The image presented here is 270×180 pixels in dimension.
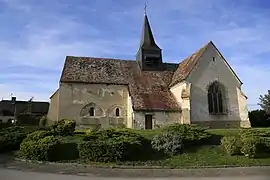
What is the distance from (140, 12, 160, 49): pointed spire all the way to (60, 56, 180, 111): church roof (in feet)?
9.87

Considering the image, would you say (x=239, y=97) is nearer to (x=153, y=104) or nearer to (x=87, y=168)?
(x=153, y=104)

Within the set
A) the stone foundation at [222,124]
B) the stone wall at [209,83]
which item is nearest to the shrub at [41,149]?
the stone wall at [209,83]

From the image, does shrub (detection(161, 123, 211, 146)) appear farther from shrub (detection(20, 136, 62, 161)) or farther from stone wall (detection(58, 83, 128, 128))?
stone wall (detection(58, 83, 128, 128))

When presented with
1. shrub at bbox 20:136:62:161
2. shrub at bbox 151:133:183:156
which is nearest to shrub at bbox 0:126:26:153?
shrub at bbox 20:136:62:161

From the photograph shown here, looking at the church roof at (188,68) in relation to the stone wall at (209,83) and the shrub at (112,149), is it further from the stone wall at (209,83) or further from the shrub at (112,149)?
the shrub at (112,149)

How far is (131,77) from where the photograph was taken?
38750 mm

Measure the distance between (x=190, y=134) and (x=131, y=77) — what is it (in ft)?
58.6

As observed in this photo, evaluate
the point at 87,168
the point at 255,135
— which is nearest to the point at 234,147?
the point at 255,135

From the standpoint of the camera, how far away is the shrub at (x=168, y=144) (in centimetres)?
1993

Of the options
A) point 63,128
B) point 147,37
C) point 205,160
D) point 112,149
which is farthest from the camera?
point 147,37

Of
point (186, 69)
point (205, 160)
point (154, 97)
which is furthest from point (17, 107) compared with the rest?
point (205, 160)

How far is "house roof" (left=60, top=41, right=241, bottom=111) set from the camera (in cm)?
3541

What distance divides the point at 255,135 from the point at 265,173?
6.67 meters

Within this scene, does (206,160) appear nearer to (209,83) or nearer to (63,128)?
(63,128)
